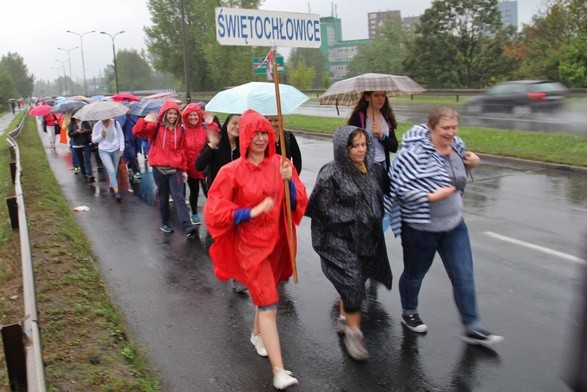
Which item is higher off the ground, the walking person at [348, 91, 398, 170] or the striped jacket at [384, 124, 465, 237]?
the walking person at [348, 91, 398, 170]

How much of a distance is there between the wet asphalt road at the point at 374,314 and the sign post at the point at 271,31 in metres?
0.81

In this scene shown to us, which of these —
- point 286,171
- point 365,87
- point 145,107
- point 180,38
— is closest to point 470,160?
point 286,171

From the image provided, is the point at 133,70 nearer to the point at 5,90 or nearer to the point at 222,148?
the point at 5,90

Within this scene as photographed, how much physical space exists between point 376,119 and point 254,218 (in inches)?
84.9

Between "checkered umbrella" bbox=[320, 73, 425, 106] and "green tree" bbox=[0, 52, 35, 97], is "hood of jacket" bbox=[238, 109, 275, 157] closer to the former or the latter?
"checkered umbrella" bbox=[320, 73, 425, 106]

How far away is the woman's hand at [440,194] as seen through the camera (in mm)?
3951

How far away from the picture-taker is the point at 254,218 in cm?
372

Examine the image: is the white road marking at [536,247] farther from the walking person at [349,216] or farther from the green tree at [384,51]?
the green tree at [384,51]

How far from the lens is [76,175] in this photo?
13703 millimetres

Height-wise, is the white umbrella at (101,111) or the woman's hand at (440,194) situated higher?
the white umbrella at (101,111)

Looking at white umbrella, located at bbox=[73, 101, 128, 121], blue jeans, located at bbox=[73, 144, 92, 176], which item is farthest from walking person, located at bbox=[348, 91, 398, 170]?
blue jeans, located at bbox=[73, 144, 92, 176]

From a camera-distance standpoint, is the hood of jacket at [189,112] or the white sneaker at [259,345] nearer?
the white sneaker at [259,345]

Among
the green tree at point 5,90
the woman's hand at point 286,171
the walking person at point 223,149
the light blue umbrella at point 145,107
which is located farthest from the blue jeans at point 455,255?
the green tree at point 5,90

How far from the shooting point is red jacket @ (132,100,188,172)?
7.60 m
